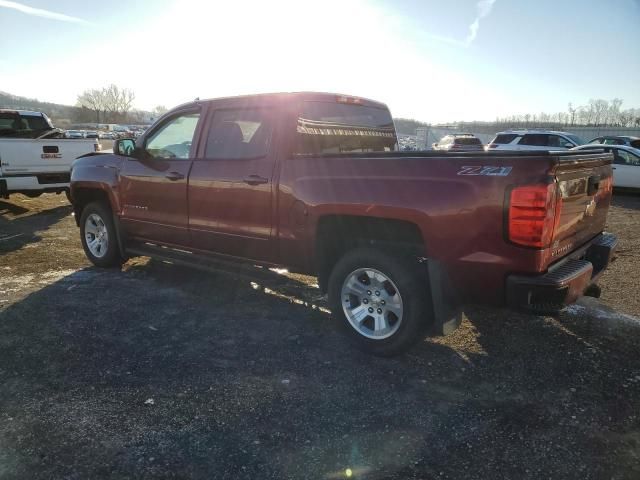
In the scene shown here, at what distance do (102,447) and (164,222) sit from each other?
2961 mm

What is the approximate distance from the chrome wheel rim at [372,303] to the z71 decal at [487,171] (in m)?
0.99

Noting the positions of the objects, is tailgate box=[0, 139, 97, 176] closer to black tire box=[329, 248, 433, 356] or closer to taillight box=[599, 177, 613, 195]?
black tire box=[329, 248, 433, 356]

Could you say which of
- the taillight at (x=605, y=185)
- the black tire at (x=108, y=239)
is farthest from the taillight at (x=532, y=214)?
the black tire at (x=108, y=239)

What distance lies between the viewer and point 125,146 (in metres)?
5.43

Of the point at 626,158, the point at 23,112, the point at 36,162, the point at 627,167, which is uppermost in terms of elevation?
the point at 23,112

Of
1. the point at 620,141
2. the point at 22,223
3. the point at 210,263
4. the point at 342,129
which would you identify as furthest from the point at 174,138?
the point at 620,141

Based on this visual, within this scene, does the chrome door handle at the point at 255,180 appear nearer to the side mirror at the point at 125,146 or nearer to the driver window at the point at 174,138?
the driver window at the point at 174,138

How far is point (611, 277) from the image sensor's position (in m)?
5.85

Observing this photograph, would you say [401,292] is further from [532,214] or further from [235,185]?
[235,185]

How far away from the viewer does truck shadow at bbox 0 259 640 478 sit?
2.53 m

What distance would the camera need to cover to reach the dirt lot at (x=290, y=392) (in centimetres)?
250

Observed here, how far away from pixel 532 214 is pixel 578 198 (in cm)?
72

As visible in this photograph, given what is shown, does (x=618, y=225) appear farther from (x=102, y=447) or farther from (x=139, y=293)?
(x=102, y=447)

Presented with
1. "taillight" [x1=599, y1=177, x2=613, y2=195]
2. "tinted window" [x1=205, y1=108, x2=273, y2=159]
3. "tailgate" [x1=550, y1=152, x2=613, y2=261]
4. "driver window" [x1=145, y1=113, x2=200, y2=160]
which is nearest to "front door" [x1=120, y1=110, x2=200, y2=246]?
"driver window" [x1=145, y1=113, x2=200, y2=160]
